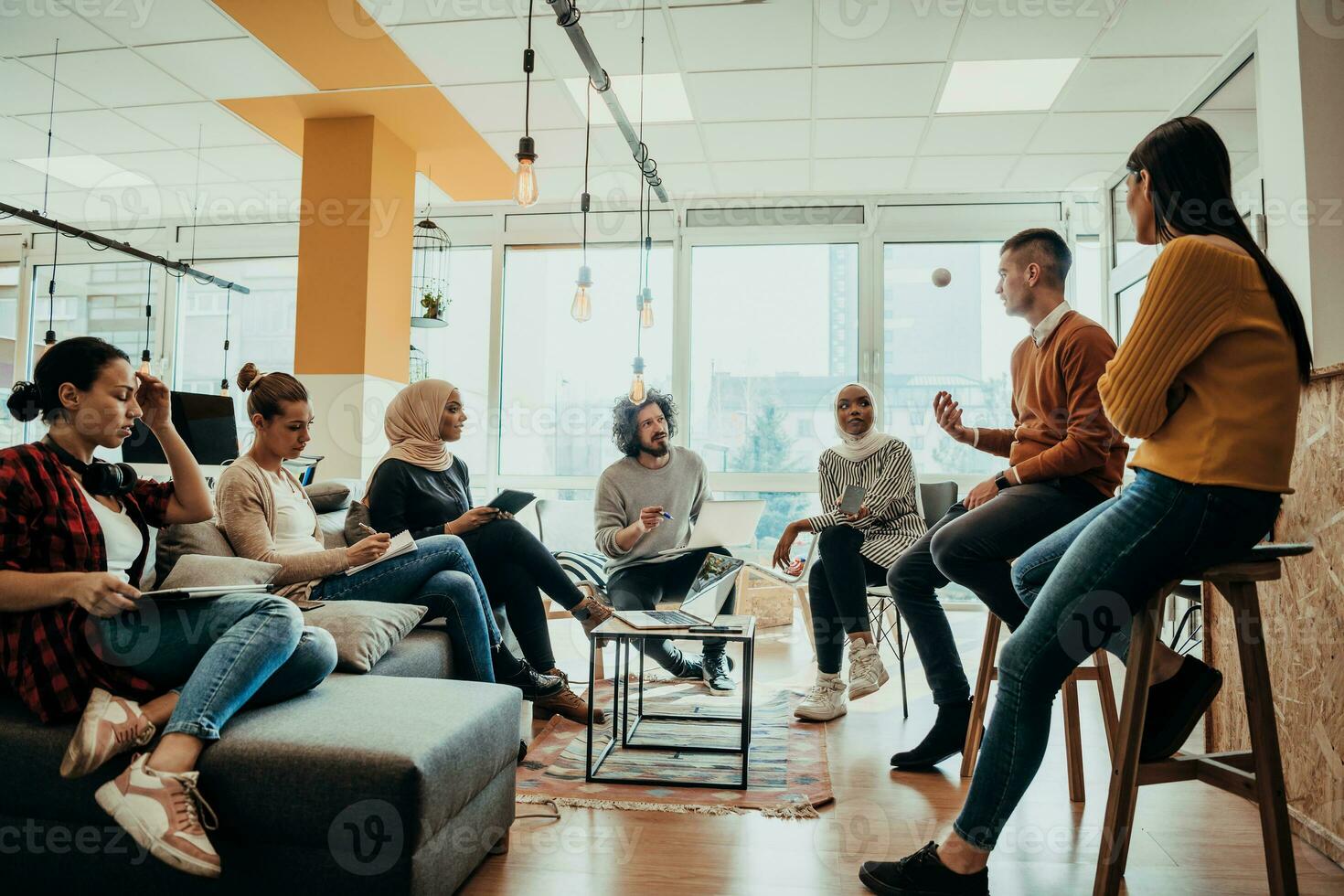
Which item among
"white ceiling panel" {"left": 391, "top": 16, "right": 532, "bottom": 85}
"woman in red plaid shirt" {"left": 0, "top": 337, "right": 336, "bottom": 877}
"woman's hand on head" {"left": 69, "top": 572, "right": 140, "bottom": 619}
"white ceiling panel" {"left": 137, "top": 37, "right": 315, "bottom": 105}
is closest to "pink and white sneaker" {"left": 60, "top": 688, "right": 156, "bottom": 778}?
"woman in red plaid shirt" {"left": 0, "top": 337, "right": 336, "bottom": 877}

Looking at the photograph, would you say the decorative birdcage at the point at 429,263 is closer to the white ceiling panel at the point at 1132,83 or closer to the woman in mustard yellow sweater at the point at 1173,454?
the white ceiling panel at the point at 1132,83

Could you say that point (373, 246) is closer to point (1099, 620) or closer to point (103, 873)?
point (103, 873)

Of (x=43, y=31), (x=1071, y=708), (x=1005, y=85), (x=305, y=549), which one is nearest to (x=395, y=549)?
(x=305, y=549)

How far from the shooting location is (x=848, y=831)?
6.47 ft

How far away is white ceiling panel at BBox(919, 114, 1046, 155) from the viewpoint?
4.60 m

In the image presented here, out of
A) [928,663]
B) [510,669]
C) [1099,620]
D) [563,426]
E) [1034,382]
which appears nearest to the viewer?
[1099,620]

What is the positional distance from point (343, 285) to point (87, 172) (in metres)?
2.30

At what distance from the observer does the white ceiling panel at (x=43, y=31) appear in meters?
3.63

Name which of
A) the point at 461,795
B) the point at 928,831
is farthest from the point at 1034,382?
the point at 461,795

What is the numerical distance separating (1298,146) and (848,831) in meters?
3.07

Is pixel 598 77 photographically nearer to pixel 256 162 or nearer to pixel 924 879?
pixel 256 162

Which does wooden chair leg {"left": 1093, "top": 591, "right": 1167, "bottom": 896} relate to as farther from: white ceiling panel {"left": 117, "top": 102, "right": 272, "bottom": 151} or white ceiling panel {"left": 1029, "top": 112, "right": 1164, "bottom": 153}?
white ceiling panel {"left": 117, "top": 102, "right": 272, "bottom": 151}

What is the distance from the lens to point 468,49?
3939mm

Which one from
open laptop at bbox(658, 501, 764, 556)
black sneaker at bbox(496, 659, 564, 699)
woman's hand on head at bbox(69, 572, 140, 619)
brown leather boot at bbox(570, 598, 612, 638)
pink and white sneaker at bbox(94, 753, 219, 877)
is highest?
open laptop at bbox(658, 501, 764, 556)
